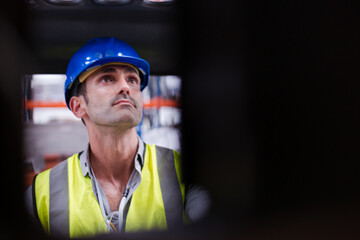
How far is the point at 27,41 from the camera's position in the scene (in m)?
1.16

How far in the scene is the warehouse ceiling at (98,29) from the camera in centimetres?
117

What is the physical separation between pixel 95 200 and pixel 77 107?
351 millimetres

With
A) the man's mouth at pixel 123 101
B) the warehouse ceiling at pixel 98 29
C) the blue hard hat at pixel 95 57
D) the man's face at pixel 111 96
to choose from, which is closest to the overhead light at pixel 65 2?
the warehouse ceiling at pixel 98 29

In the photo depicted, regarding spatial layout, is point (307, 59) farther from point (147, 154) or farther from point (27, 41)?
point (27, 41)

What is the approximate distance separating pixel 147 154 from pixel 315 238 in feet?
2.50

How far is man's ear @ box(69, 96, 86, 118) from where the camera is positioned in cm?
119

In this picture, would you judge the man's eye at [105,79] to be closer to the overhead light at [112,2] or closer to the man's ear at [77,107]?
the man's ear at [77,107]

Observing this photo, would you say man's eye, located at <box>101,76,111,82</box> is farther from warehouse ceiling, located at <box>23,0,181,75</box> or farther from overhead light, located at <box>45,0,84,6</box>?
overhead light, located at <box>45,0,84,6</box>

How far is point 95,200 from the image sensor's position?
3.96 feet

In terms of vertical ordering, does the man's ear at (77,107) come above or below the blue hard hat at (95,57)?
below

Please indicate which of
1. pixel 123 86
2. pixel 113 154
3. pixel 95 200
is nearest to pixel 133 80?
pixel 123 86

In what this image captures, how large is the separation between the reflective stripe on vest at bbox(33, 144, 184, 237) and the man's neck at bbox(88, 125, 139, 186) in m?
0.06

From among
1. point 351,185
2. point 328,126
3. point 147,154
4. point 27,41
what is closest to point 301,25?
point 328,126

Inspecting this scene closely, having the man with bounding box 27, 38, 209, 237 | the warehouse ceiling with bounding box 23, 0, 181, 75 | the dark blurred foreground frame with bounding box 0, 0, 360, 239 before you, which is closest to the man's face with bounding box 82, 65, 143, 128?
the man with bounding box 27, 38, 209, 237
